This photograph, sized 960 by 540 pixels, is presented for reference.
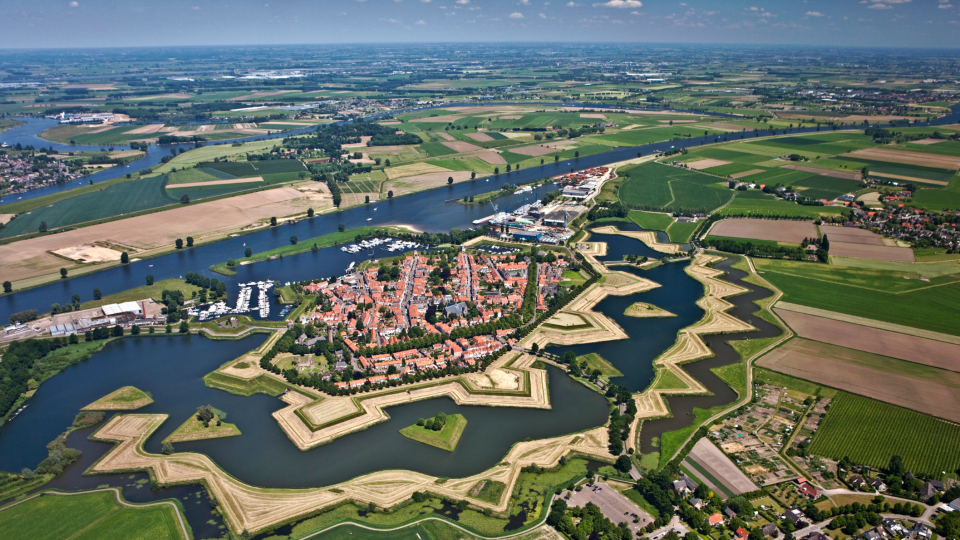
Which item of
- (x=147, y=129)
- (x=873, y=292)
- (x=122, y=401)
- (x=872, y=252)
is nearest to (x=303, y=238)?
(x=122, y=401)

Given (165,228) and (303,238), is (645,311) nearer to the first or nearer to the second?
(303,238)

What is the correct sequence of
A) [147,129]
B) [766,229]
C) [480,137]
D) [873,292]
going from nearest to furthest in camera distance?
[873,292]
[766,229]
[480,137]
[147,129]

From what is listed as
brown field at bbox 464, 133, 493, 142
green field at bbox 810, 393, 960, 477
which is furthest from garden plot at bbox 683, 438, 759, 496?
brown field at bbox 464, 133, 493, 142

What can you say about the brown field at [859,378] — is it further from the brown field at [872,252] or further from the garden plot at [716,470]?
the brown field at [872,252]

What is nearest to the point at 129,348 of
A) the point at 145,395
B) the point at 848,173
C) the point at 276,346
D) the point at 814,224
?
the point at 145,395

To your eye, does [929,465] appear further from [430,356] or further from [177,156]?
[177,156]

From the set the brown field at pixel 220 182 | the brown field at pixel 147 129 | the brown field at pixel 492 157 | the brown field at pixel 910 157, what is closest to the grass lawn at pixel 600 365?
the brown field at pixel 492 157

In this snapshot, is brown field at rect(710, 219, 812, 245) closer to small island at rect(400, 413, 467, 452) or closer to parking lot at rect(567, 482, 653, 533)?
small island at rect(400, 413, 467, 452)
